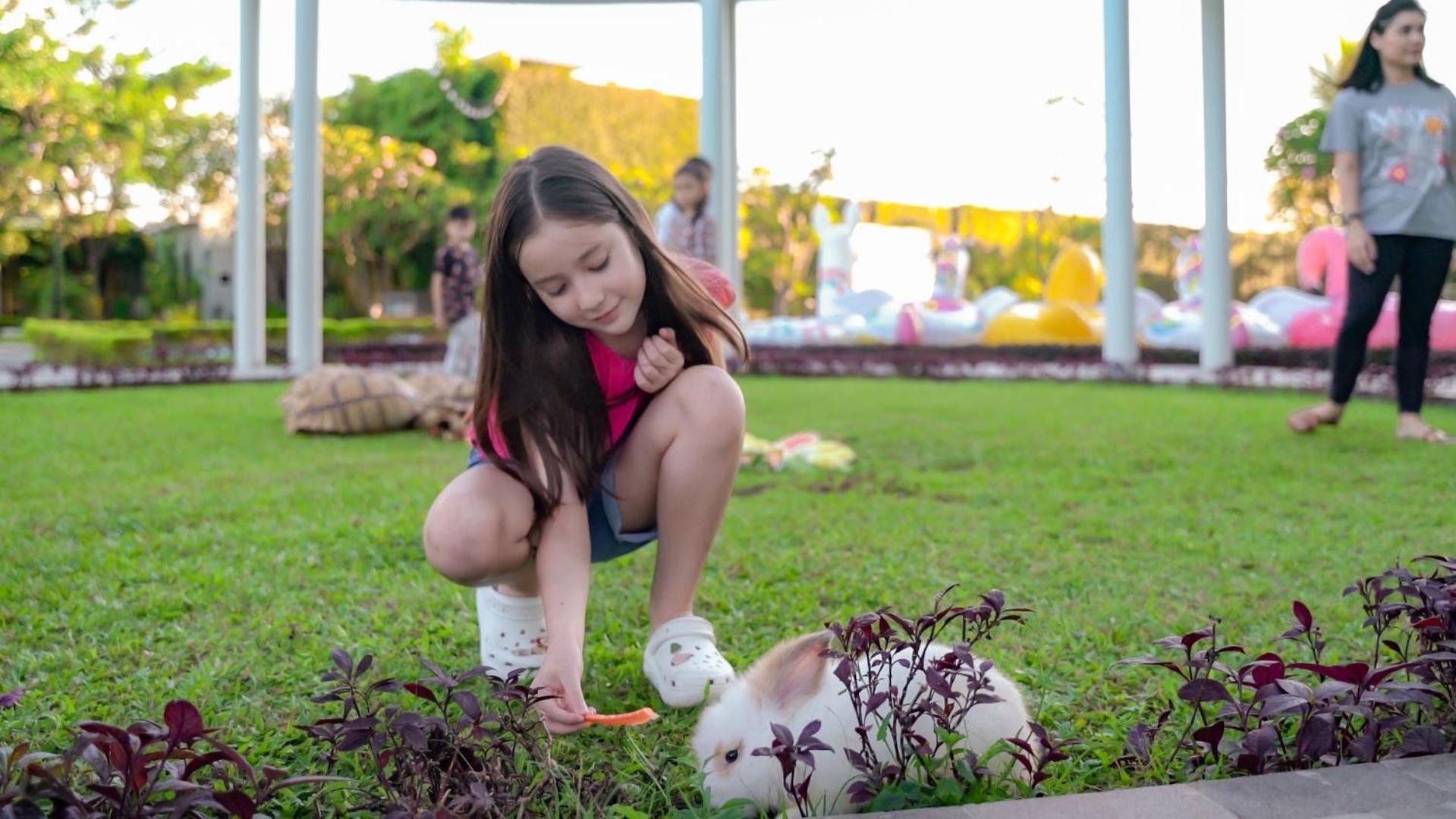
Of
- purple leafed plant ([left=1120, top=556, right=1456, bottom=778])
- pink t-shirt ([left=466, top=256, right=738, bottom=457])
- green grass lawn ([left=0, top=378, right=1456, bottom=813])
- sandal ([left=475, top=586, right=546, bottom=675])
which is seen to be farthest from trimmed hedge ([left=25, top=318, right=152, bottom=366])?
purple leafed plant ([left=1120, top=556, right=1456, bottom=778])

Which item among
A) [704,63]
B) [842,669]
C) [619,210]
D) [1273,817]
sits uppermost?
[704,63]

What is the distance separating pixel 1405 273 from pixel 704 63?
→ 7.15 m

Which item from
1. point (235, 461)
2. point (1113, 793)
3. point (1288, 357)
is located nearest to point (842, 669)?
point (1113, 793)

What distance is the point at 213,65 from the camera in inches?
744

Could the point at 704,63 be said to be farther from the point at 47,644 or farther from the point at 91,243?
the point at 91,243

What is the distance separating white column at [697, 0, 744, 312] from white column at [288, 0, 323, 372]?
3.39 m

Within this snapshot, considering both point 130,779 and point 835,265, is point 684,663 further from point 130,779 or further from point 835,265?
point 835,265

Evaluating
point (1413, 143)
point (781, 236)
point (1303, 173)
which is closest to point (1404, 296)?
point (1413, 143)

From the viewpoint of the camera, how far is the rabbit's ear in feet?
4.40

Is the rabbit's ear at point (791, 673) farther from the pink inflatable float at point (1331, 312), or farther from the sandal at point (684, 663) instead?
the pink inflatable float at point (1331, 312)

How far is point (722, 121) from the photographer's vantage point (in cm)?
1146

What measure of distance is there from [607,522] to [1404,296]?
155 inches

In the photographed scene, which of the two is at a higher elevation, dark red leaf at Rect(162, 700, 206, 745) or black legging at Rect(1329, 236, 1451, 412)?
black legging at Rect(1329, 236, 1451, 412)

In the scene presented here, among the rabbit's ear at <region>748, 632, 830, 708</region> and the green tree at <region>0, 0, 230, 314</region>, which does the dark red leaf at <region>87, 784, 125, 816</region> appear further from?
the green tree at <region>0, 0, 230, 314</region>
